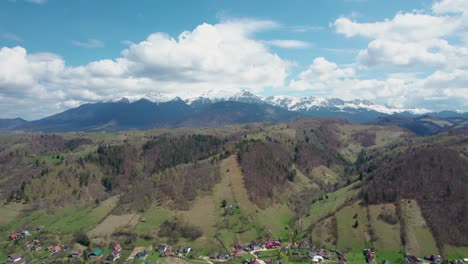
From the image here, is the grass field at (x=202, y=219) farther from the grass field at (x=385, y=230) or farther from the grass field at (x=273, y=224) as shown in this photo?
the grass field at (x=385, y=230)

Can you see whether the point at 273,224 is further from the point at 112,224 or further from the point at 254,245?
the point at 112,224

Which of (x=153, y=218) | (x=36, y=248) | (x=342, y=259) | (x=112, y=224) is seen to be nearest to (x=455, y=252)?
(x=342, y=259)

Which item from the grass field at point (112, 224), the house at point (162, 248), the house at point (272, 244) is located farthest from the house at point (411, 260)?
the grass field at point (112, 224)

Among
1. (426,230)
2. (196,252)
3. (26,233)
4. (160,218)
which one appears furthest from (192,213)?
(426,230)

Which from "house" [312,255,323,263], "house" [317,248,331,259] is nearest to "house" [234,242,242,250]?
"house" [312,255,323,263]

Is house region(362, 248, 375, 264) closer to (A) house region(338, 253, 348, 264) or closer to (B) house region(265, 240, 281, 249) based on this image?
(A) house region(338, 253, 348, 264)

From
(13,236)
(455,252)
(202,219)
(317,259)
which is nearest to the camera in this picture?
(455,252)
